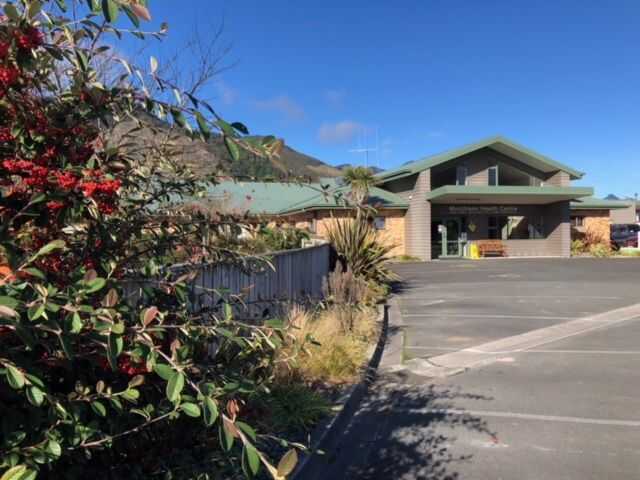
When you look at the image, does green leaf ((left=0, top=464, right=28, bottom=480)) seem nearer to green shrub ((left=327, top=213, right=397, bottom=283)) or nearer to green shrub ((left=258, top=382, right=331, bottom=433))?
green shrub ((left=258, top=382, right=331, bottom=433))

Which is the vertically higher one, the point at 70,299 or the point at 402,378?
the point at 70,299

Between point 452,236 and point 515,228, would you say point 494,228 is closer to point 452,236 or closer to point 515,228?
point 515,228

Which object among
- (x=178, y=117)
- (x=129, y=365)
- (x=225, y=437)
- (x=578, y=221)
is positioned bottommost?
(x=225, y=437)

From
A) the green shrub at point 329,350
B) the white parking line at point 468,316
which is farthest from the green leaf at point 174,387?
the white parking line at point 468,316

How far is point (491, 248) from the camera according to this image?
104 feet

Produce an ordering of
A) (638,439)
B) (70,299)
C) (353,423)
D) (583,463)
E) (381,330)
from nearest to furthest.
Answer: (70,299), (583,463), (638,439), (353,423), (381,330)

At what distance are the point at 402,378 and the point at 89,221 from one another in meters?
5.28

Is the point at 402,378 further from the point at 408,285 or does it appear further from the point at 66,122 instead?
the point at 408,285

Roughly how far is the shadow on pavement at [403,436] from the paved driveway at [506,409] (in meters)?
0.01

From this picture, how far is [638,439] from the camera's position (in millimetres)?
4430

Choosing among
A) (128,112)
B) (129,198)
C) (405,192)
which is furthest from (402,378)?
(405,192)

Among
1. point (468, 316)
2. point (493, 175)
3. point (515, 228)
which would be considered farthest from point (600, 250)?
point (468, 316)

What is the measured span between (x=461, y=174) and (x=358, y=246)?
20205 millimetres

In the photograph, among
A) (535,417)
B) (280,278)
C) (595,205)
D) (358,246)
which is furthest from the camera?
(595,205)
